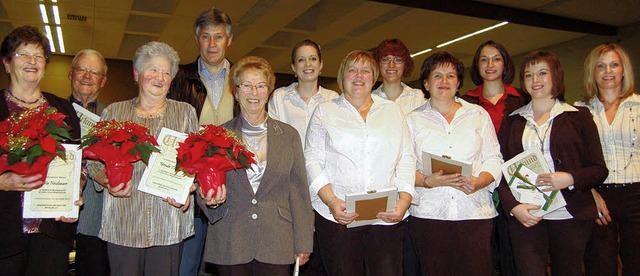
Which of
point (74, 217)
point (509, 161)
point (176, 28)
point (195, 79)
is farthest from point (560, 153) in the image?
point (176, 28)

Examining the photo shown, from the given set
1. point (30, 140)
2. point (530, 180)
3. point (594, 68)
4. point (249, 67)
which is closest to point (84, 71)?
point (30, 140)

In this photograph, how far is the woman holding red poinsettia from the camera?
90.6 inches

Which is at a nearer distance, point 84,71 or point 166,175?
point 166,175

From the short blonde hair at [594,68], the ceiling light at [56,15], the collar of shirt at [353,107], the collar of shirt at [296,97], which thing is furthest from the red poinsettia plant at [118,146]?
the ceiling light at [56,15]

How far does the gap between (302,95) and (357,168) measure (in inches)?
39.8

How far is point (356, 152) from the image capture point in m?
2.82

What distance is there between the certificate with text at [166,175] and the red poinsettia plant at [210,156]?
0.09 meters

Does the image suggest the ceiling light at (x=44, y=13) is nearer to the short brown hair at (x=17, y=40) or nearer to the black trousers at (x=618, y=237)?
the short brown hair at (x=17, y=40)

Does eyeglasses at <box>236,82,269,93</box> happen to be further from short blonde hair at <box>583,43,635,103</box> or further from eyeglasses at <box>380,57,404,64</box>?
short blonde hair at <box>583,43,635,103</box>

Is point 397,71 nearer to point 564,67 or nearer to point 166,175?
point 166,175

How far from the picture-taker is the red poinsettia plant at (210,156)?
226 centimetres

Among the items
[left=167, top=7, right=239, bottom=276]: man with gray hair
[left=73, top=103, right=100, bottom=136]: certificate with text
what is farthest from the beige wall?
[left=73, top=103, right=100, bottom=136]: certificate with text

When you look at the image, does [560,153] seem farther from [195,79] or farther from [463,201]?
[195,79]

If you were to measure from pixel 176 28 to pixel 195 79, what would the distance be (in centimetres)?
763
